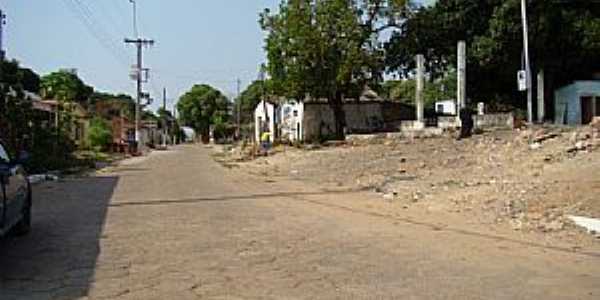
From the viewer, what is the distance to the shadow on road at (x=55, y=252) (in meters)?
8.25

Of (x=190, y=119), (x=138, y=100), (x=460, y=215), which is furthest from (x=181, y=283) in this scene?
(x=190, y=119)

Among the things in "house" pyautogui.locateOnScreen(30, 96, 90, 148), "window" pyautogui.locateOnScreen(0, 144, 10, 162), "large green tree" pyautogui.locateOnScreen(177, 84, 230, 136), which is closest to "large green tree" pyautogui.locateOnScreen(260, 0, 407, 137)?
"house" pyautogui.locateOnScreen(30, 96, 90, 148)

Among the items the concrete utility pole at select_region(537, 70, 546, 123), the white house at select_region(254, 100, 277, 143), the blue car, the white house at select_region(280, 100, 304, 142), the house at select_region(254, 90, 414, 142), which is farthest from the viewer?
the white house at select_region(254, 100, 277, 143)

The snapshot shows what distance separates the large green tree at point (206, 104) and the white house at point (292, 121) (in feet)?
186

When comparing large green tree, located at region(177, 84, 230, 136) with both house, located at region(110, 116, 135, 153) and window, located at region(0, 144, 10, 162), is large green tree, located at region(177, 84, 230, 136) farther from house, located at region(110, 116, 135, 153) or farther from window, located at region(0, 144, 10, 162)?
window, located at region(0, 144, 10, 162)

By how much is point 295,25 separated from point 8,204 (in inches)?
1371

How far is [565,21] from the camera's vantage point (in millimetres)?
43000

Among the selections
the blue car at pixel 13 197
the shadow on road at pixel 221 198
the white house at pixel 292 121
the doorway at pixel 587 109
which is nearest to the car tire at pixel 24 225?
the blue car at pixel 13 197

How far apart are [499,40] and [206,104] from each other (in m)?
89.4

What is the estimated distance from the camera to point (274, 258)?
394 inches

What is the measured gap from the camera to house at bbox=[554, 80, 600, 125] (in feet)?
143

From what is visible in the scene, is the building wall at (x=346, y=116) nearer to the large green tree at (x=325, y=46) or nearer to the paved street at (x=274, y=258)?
the large green tree at (x=325, y=46)

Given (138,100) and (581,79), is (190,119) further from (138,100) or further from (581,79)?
(581,79)

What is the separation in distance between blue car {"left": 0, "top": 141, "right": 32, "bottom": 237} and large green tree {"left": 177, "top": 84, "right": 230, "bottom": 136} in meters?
115
